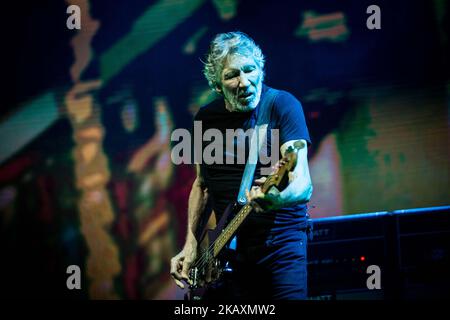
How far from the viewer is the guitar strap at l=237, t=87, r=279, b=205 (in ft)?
9.26

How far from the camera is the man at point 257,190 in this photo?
8.60 feet

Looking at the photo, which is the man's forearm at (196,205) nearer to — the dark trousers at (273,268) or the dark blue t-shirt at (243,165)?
the dark blue t-shirt at (243,165)

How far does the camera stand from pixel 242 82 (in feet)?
9.59

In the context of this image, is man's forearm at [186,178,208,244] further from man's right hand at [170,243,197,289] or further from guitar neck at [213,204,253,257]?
guitar neck at [213,204,253,257]

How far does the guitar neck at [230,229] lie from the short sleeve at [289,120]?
0.38 metres

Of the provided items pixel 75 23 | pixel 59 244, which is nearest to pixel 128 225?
pixel 59 244

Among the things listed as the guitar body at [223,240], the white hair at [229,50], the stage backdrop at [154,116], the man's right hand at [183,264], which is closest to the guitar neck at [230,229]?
the guitar body at [223,240]

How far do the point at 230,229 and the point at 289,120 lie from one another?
2.03 feet

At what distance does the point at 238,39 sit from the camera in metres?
3.07

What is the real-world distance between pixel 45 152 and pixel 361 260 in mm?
2942

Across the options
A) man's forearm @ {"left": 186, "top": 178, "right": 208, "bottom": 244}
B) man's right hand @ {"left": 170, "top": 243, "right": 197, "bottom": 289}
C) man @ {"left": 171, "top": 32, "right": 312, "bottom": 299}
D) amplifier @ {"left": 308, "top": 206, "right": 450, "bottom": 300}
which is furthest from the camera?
amplifier @ {"left": 308, "top": 206, "right": 450, "bottom": 300}

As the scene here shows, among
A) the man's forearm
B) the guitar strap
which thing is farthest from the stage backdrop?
the guitar strap

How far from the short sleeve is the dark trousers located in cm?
47
